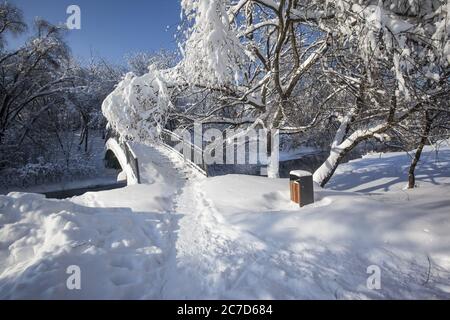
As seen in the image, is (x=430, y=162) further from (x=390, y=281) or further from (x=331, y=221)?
(x=390, y=281)

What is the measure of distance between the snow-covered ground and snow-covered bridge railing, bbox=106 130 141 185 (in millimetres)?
7152

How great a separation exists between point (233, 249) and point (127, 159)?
580 inches

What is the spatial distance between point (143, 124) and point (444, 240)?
8.10 meters

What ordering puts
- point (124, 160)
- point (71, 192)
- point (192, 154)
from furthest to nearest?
1. point (71, 192)
2. point (124, 160)
3. point (192, 154)

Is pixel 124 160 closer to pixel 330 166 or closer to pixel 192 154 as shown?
pixel 192 154

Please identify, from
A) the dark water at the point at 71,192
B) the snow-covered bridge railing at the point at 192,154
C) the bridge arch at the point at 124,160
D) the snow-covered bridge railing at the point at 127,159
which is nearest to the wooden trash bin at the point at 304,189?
the snow-covered bridge railing at the point at 192,154

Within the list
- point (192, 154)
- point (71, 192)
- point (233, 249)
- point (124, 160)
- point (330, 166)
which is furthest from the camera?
point (71, 192)

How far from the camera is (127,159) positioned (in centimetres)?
1755

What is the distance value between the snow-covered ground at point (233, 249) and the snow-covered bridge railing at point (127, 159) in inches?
282

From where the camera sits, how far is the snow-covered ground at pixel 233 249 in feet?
10.7

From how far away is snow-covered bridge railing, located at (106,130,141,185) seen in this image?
45.1 feet

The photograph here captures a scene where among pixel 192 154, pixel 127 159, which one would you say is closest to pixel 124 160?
pixel 127 159

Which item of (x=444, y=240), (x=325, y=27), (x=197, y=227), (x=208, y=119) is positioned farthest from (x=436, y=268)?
(x=208, y=119)

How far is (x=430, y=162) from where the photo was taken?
1612 centimetres
